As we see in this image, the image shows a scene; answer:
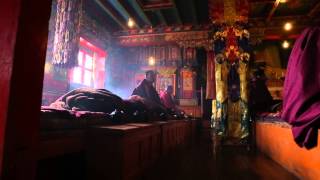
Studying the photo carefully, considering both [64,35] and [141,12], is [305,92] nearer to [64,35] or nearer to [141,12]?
[64,35]

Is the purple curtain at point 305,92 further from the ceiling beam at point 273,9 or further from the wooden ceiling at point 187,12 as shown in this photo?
the ceiling beam at point 273,9

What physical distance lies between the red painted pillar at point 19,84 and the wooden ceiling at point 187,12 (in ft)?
20.6

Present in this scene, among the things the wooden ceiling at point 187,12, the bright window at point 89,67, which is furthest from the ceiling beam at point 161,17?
the bright window at point 89,67

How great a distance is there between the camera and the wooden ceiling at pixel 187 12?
6.97 metres

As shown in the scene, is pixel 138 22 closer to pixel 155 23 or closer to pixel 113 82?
pixel 155 23

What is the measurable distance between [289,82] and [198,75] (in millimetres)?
7413

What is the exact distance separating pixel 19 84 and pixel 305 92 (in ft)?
4.75

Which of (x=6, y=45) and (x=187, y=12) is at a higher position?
(x=187, y=12)

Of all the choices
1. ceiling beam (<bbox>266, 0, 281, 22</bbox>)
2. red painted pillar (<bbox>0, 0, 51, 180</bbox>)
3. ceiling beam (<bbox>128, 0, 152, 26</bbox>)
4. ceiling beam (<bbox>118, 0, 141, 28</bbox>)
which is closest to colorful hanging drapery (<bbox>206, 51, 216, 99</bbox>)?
ceiling beam (<bbox>266, 0, 281, 22</bbox>)

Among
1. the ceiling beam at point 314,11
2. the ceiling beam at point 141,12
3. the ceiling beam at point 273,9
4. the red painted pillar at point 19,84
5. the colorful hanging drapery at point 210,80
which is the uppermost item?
the ceiling beam at point 141,12

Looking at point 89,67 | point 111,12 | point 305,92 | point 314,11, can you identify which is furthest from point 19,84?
point 314,11

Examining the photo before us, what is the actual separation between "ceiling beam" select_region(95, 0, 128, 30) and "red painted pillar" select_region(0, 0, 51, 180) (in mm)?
6380

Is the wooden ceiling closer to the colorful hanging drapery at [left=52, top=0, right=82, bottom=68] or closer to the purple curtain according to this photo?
the colorful hanging drapery at [left=52, top=0, right=82, bottom=68]

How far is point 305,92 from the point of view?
1404 millimetres
